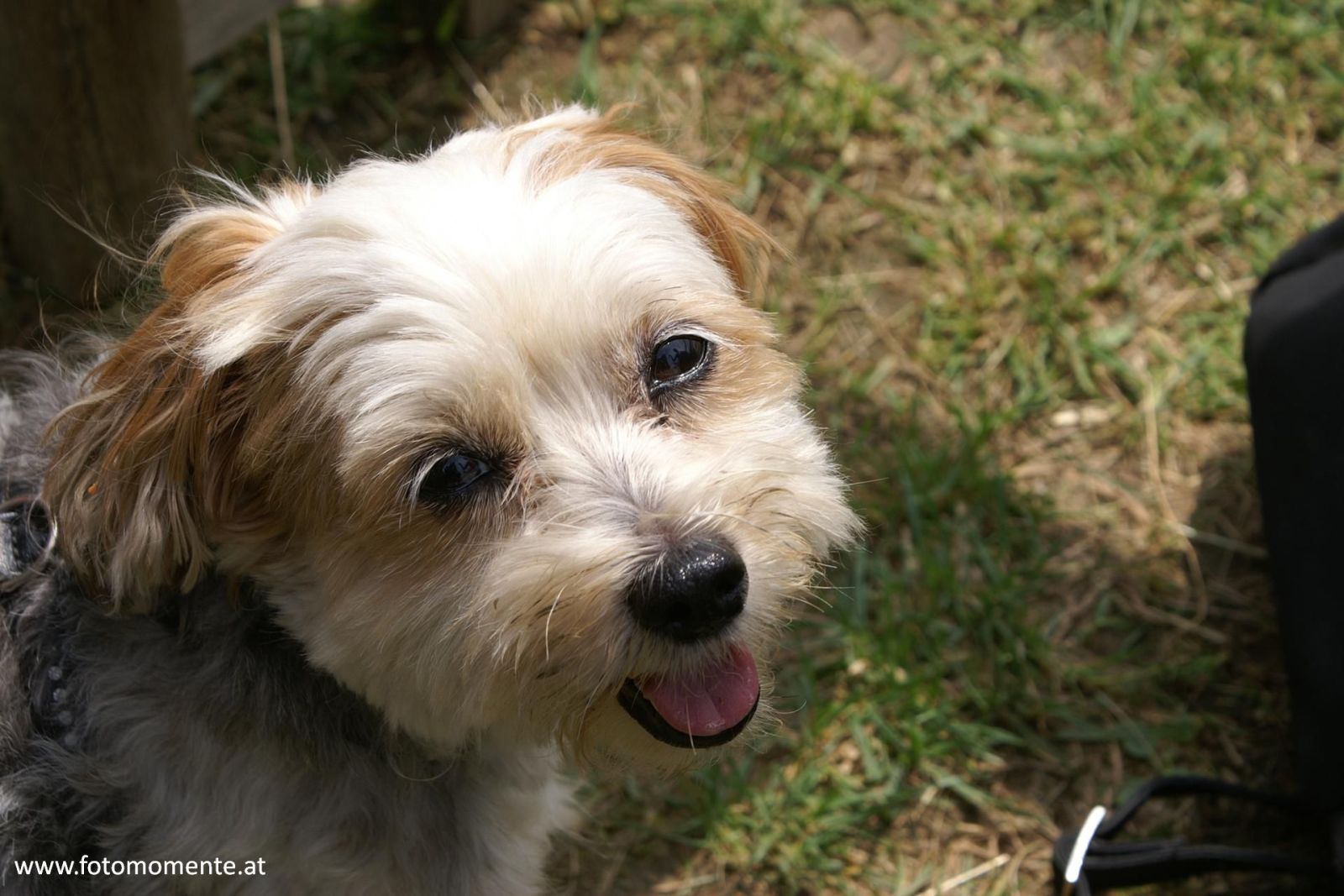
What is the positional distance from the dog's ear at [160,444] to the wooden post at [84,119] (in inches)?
48.5

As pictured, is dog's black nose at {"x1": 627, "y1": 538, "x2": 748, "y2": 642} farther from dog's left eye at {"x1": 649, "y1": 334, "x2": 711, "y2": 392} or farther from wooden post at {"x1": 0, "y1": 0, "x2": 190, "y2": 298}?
wooden post at {"x1": 0, "y1": 0, "x2": 190, "y2": 298}

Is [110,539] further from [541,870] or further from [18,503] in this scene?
[541,870]

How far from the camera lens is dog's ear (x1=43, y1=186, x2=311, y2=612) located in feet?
6.54

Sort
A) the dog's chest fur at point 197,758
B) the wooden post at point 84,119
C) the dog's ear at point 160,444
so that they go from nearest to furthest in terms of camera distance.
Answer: the dog's ear at point 160,444
the dog's chest fur at point 197,758
the wooden post at point 84,119

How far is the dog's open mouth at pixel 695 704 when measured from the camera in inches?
81.1

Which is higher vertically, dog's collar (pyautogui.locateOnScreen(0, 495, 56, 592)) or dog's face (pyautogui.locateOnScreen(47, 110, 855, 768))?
dog's face (pyautogui.locateOnScreen(47, 110, 855, 768))

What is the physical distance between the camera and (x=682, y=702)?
2.08 meters

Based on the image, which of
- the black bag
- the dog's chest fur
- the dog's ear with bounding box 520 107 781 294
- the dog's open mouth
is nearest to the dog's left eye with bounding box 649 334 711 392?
the dog's ear with bounding box 520 107 781 294

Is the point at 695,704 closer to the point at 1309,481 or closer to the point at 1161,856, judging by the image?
the point at 1161,856

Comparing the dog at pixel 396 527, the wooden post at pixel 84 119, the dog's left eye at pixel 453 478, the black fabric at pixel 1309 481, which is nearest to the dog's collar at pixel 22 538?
the dog at pixel 396 527

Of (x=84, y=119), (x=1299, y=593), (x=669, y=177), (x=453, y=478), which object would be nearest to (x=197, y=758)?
(x=453, y=478)

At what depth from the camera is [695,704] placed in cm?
209

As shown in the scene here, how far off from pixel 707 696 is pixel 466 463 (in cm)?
60

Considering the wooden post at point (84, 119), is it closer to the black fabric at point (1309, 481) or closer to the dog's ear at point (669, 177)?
the dog's ear at point (669, 177)
